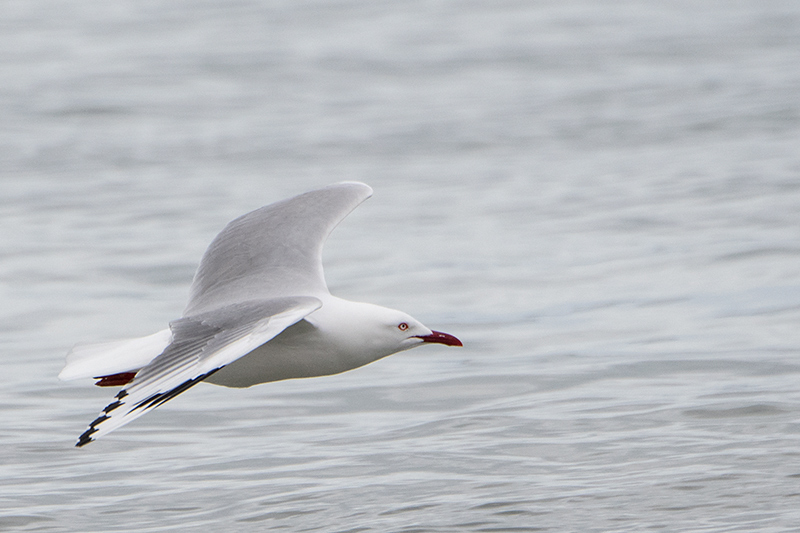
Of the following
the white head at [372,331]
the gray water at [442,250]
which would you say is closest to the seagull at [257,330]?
the white head at [372,331]

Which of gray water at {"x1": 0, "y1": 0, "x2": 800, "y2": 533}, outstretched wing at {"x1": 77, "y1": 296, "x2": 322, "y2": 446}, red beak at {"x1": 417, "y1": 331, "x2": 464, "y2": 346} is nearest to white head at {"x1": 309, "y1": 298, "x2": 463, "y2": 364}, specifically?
red beak at {"x1": 417, "y1": 331, "x2": 464, "y2": 346}

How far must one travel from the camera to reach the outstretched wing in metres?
4.73

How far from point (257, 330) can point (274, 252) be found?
171 cm

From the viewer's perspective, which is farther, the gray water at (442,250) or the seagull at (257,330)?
the gray water at (442,250)

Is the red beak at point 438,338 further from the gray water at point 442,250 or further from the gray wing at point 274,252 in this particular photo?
the gray water at point 442,250

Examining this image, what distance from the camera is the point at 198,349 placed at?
5172mm

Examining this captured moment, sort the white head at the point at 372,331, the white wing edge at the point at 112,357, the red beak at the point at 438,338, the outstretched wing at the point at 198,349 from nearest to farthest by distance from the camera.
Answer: the outstretched wing at the point at 198,349, the white wing edge at the point at 112,357, the white head at the point at 372,331, the red beak at the point at 438,338

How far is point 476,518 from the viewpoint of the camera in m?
5.92

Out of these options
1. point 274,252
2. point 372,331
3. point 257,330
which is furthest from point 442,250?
point 257,330

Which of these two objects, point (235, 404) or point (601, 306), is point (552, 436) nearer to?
point (235, 404)

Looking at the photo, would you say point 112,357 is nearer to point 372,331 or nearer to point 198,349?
point 198,349

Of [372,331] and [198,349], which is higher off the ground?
[198,349]

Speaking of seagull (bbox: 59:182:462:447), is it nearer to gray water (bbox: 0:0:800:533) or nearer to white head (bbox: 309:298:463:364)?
white head (bbox: 309:298:463:364)

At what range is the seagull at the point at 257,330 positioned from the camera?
4.97 meters
